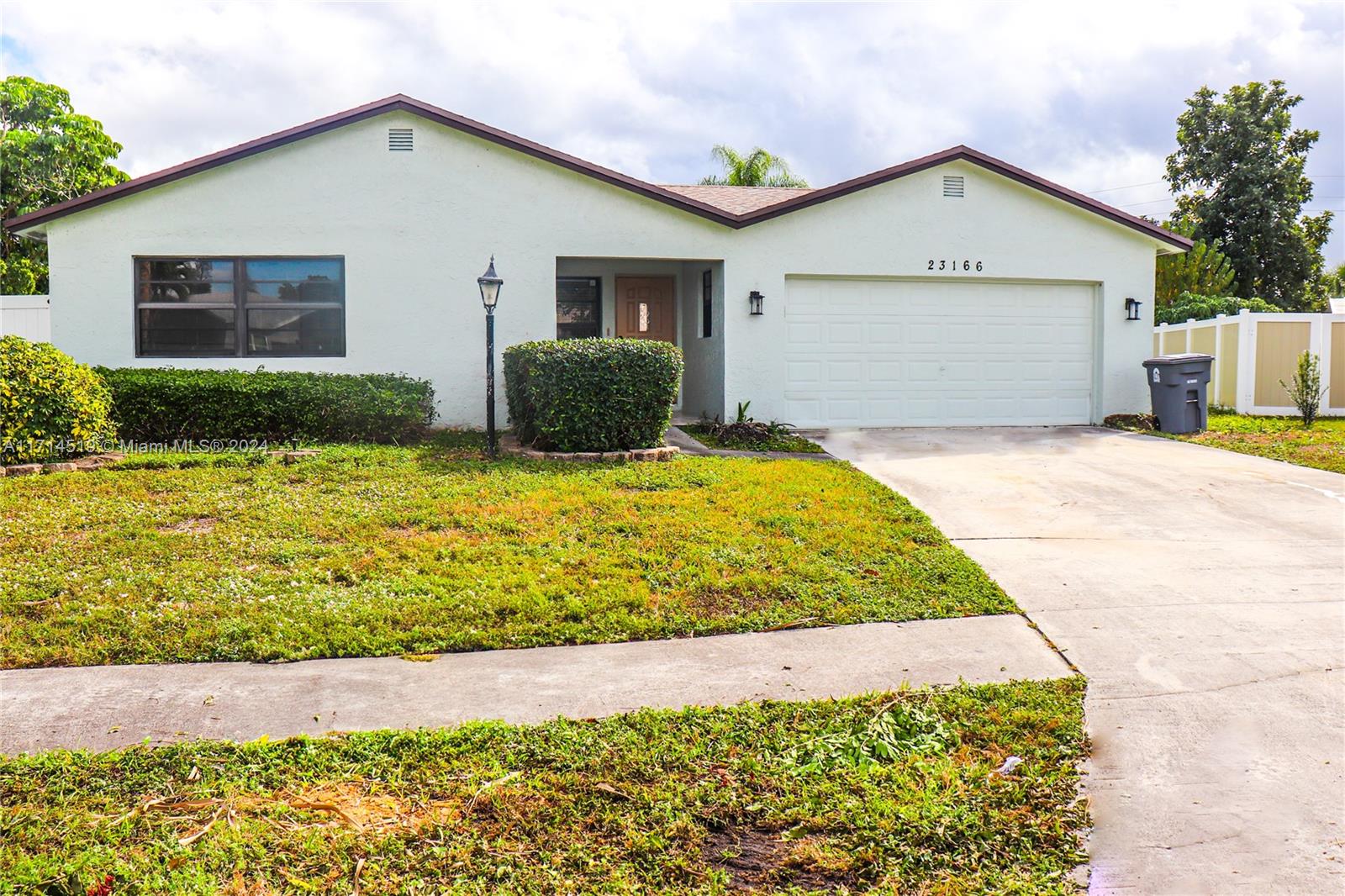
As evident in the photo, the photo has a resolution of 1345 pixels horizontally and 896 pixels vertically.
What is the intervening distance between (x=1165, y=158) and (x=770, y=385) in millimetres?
25800

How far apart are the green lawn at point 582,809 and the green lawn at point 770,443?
755cm

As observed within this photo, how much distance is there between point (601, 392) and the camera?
10.1 m

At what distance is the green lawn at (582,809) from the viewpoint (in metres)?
2.94

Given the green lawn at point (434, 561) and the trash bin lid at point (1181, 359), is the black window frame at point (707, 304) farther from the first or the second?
the trash bin lid at point (1181, 359)

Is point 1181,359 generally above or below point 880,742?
above

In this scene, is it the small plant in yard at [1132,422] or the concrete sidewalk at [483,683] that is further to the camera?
the small plant in yard at [1132,422]

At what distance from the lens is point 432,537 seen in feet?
22.4

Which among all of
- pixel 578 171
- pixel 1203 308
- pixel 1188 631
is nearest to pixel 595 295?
pixel 578 171

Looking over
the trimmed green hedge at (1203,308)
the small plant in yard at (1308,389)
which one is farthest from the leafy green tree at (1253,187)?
the small plant in yard at (1308,389)

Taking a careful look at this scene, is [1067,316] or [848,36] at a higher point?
[848,36]

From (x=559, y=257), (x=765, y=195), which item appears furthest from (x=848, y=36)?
(x=765, y=195)

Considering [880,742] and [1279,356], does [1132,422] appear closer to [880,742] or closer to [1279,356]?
[1279,356]

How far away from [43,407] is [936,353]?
35.5 ft

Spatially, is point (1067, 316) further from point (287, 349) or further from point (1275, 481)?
point (287, 349)
